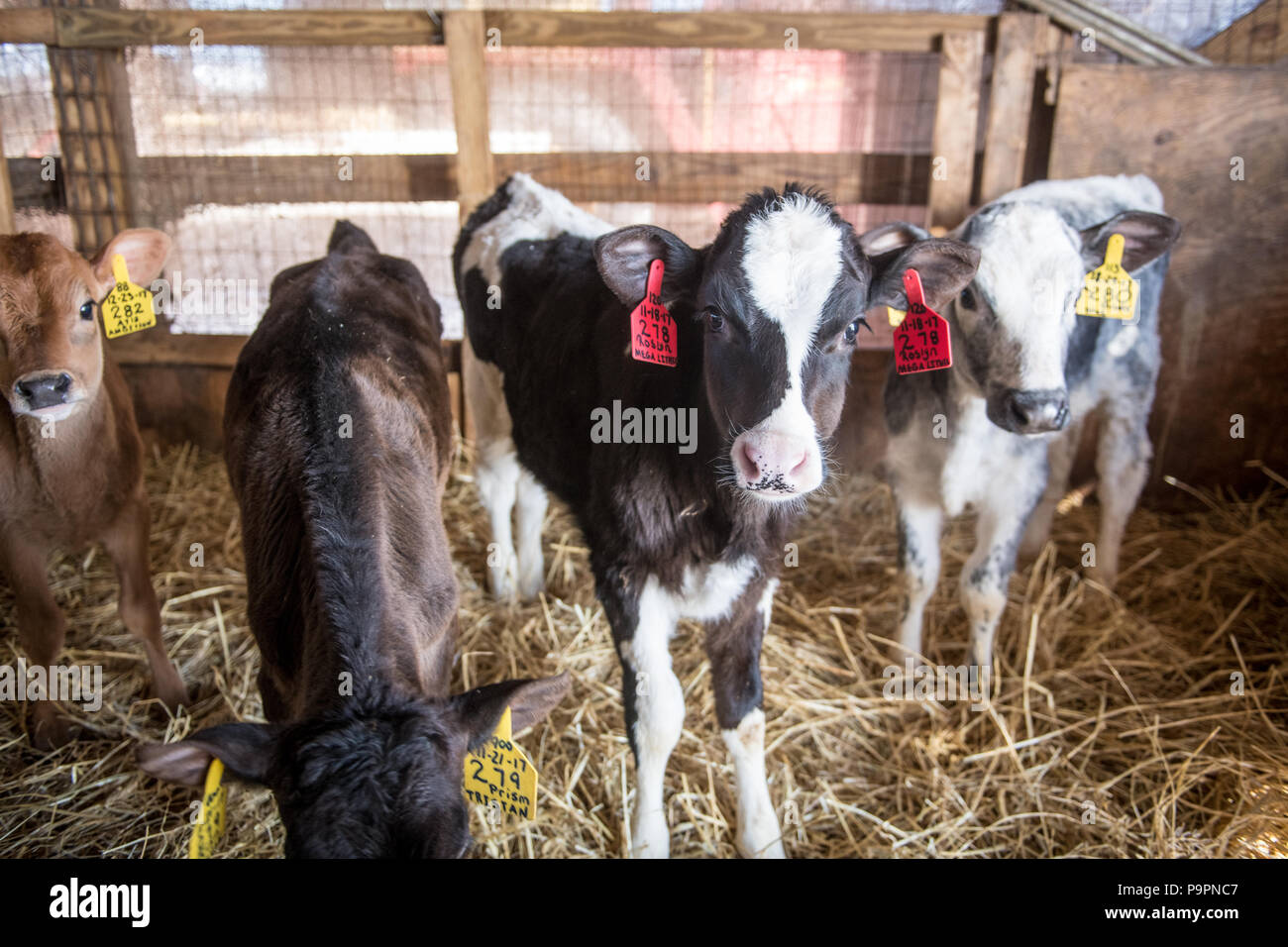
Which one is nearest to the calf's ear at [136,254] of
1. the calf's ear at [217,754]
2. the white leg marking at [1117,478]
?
the calf's ear at [217,754]

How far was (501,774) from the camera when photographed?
67.2 inches

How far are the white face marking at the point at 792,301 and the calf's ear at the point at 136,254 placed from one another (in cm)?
220

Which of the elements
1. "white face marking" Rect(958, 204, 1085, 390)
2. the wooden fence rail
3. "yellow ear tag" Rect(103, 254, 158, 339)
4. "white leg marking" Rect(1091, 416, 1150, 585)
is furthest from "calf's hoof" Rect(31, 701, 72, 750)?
"white leg marking" Rect(1091, 416, 1150, 585)

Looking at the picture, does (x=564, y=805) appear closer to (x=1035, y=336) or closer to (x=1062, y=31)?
(x=1035, y=336)

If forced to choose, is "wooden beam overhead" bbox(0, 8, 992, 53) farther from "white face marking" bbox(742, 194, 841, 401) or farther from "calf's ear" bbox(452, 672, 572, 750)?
"calf's ear" bbox(452, 672, 572, 750)

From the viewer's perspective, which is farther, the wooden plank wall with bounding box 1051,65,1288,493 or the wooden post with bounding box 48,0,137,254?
the wooden post with bounding box 48,0,137,254

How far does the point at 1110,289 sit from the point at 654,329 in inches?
74.5

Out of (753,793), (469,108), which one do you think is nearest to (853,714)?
(753,793)

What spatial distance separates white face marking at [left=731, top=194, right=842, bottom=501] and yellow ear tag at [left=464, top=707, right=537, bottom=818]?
82cm

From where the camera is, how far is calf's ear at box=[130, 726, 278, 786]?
1529 mm

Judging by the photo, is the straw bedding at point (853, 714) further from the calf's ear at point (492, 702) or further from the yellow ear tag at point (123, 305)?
the calf's ear at point (492, 702)

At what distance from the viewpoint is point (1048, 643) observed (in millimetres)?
3594
